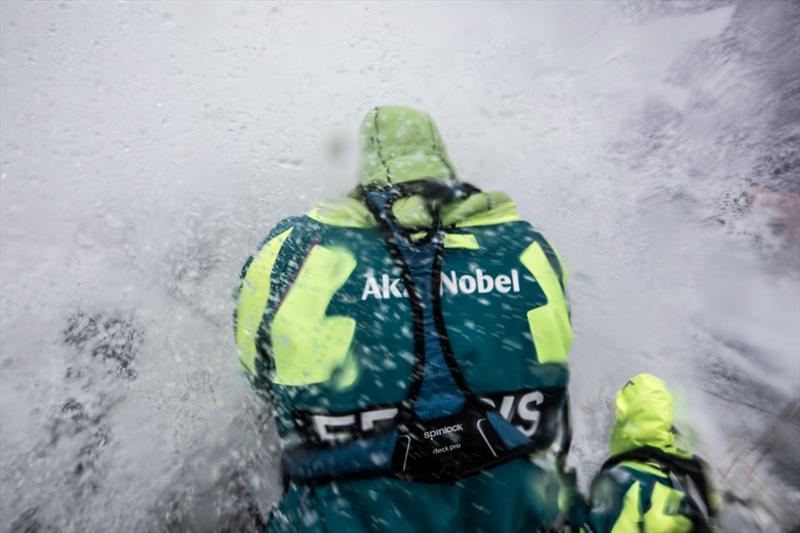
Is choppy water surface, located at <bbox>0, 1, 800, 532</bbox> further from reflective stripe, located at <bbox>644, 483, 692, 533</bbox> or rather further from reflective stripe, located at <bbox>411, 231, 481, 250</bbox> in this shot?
reflective stripe, located at <bbox>644, 483, 692, 533</bbox>

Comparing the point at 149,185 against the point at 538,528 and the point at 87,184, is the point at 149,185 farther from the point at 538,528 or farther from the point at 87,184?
the point at 538,528

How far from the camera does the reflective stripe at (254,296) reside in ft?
4.87

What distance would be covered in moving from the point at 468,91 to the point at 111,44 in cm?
308

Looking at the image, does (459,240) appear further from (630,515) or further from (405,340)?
(630,515)

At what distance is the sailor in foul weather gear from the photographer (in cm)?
179

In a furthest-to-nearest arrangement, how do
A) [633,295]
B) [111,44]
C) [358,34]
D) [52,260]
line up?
1. [358,34]
2. [633,295]
3. [111,44]
4. [52,260]

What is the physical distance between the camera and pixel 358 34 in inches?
190

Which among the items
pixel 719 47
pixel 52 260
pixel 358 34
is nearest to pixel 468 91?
pixel 358 34

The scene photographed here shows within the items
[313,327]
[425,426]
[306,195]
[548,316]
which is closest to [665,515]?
Result: [548,316]

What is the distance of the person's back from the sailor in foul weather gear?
0.46m

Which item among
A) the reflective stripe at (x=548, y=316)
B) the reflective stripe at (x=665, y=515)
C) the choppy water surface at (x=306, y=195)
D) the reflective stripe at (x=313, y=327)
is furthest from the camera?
the choppy water surface at (x=306, y=195)

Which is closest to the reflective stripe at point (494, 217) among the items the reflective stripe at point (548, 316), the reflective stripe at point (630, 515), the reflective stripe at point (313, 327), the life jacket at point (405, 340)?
the life jacket at point (405, 340)

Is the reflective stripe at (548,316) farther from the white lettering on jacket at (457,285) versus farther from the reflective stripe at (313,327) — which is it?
the reflective stripe at (313,327)

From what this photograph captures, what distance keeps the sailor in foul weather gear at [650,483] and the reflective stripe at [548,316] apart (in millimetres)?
747
